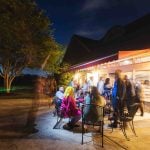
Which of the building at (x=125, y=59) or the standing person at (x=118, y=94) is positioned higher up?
the building at (x=125, y=59)

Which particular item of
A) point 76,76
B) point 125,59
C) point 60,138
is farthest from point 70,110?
point 76,76

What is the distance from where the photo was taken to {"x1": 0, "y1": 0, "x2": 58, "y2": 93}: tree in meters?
24.7

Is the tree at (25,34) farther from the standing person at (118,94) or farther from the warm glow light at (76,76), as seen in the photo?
the standing person at (118,94)

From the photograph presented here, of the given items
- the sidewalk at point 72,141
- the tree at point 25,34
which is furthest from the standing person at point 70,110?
the tree at point 25,34

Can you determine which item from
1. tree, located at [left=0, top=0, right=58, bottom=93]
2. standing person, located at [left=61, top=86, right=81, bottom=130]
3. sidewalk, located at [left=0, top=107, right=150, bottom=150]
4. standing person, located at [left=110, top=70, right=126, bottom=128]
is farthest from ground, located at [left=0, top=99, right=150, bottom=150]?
tree, located at [left=0, top=0, right=58, bottom=93]

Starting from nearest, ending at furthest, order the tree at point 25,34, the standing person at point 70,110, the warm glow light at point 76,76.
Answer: the standing person at point 70,110 < the warm glow light at point 76,76 < the tree at point 25,34

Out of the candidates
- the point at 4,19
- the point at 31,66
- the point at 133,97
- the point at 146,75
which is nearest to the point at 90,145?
the point at 133,97

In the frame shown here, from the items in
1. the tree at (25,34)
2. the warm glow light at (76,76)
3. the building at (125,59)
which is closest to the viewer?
the building at (125,59)

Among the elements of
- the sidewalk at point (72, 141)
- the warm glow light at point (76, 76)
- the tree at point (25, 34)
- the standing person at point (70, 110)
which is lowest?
the sidewalk at point (72, 141)

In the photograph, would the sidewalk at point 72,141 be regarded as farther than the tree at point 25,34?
No

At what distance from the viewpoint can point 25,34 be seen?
84.7 feet

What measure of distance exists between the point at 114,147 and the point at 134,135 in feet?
4.68

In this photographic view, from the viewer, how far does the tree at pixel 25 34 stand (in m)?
24.7

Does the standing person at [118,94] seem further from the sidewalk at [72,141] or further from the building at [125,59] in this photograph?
the building at [125,59]
